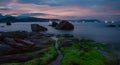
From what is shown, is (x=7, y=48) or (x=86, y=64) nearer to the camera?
(x=86, y=64)

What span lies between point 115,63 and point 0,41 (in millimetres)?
21540

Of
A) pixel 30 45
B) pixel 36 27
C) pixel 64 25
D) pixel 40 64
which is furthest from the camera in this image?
pixel 64 25

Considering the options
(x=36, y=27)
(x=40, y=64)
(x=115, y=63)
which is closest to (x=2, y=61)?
(x=40, y=64)

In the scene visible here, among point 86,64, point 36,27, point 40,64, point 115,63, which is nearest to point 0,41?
point 40,64

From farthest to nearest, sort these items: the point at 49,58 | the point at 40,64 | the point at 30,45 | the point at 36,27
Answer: the point at 36,27
the point at 30,45
the point at 49,58
the point at 40,64

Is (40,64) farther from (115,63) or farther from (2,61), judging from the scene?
(115,63)

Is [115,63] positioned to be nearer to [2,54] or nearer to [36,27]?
[2,54]

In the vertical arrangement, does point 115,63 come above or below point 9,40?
below

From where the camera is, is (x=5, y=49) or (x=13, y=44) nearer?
(x=5, y=49)

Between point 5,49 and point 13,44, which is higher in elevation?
point 13,44

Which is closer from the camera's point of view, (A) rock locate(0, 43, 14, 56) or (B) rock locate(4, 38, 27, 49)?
(A) rock locate(0, 43, 14, 56)

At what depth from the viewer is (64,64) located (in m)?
32.6

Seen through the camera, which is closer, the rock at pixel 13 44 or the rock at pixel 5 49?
the rock at pixel 5 49

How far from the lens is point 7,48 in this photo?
38.8m
